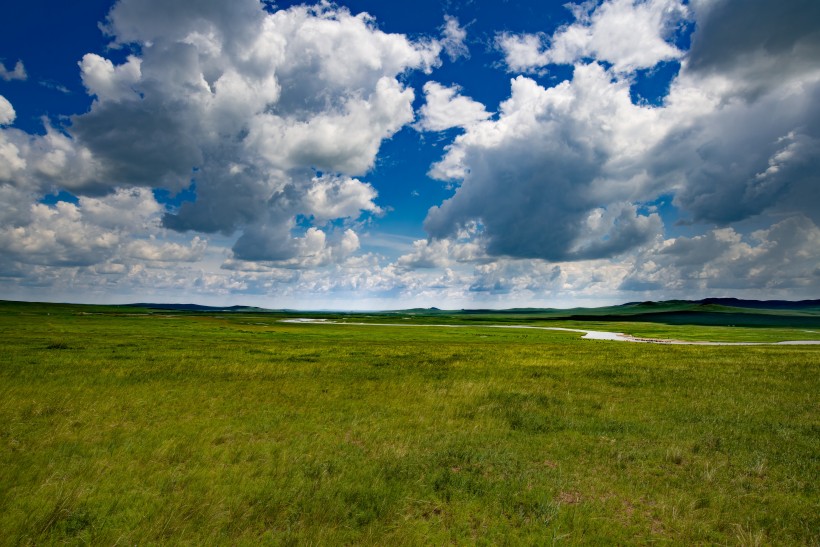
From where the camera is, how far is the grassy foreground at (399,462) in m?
8.77

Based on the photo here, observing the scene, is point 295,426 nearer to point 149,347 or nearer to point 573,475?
point 573,475

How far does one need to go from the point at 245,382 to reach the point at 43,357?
63.7 ft

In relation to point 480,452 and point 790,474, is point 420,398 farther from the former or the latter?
point 790,474

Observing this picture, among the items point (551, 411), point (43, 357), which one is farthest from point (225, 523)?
point (43, 357)

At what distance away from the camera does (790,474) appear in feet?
38.0

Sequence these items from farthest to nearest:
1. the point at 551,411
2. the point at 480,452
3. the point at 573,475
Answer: the point at 551,411, the point at 480,452, the point at 573,475

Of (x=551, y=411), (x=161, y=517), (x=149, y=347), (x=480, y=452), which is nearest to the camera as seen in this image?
(x=161, y=517)

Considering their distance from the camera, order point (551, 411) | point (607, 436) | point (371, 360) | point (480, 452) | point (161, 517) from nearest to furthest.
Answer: point (161, 517) → point (480, 452) → point (607, 436) → point (551, 411) → point (371, 360)

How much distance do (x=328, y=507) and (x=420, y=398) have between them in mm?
11868

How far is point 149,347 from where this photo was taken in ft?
135

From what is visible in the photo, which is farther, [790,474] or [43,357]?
[43,357]

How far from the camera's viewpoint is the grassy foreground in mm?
8766

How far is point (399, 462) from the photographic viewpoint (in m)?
12.3

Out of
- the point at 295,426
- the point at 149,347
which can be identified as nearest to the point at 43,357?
the point at 149,347
